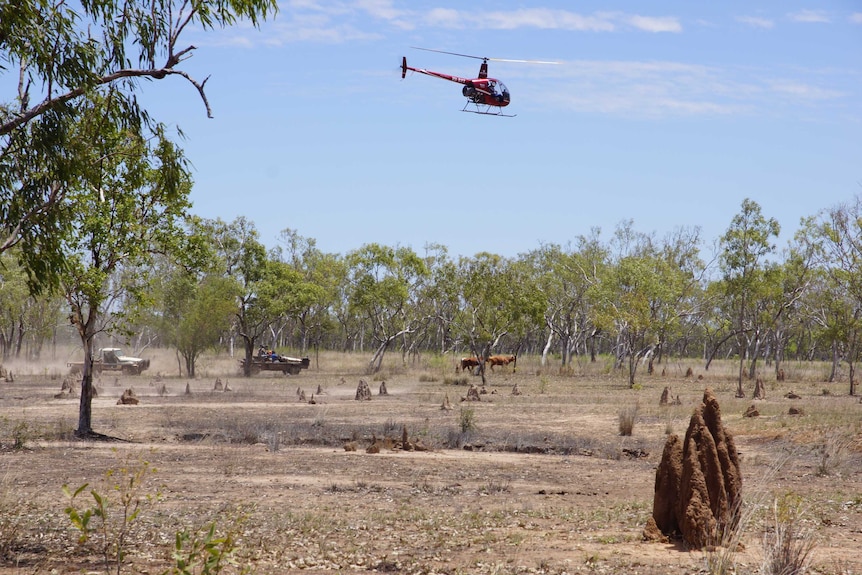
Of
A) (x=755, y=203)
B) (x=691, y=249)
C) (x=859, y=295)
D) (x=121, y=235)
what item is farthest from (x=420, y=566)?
(x=691, y=249)

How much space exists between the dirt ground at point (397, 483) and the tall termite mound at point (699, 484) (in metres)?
0.27

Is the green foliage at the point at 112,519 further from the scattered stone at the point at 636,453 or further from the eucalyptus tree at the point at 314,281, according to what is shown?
the eucalyptus tree at the point at 314,281

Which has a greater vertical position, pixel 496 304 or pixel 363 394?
pixel 496 304

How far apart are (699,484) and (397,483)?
6149 mm

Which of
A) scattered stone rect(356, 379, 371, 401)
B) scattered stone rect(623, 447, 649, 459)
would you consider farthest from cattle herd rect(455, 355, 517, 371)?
scattered stone rect(623, 447, 649, 459)

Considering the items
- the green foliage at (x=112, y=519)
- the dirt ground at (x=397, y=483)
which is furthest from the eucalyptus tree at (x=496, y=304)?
the green foliage at (x=112, y=519)

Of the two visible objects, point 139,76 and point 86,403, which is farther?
point 86,403

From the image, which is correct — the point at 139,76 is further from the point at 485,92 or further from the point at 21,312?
the point at 21,312

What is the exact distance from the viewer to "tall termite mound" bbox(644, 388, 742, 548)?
29.7 ft

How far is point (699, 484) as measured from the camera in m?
9.09

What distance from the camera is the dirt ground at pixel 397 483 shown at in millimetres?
8750

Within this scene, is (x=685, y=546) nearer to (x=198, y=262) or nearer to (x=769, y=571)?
(x=769, y=571)

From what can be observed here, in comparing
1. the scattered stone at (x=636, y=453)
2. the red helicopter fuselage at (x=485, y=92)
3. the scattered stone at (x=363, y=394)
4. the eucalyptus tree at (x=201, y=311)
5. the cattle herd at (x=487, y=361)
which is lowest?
the scattered stone at (x=363, y=394)

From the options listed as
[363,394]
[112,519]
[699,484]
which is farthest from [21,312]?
[699,484]
